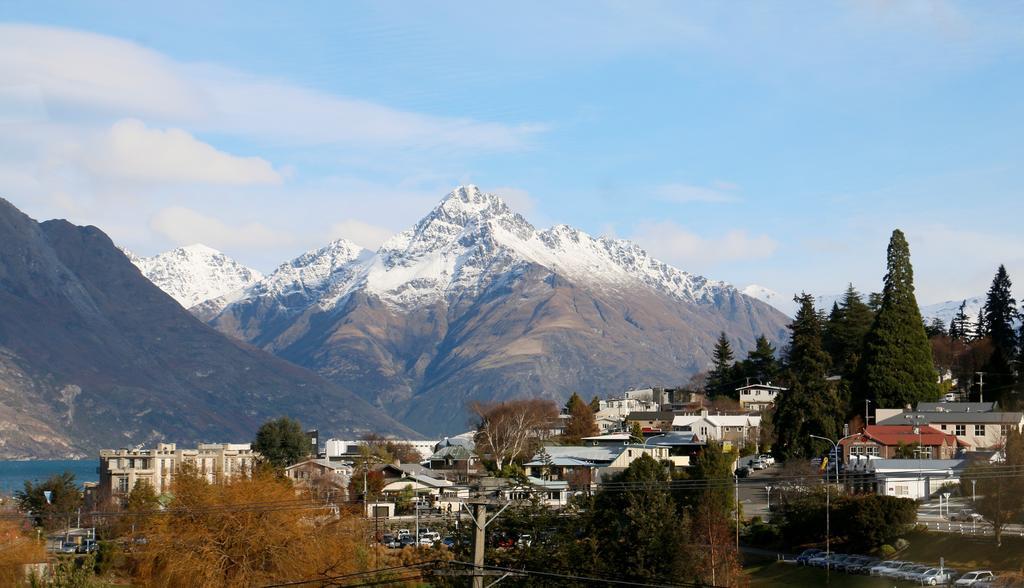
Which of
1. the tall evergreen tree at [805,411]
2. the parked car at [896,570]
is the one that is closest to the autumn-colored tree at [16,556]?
the parked car at [896,570]

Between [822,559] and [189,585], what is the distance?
3398 centimetres

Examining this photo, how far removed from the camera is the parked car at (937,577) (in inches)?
2616

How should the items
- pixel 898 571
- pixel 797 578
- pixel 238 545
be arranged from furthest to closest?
1. pixel 797 578
2. pixel 898 571
3. pixel 238 545

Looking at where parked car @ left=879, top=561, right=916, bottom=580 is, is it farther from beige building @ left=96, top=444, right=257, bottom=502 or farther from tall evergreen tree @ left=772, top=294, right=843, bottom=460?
beige building @ left=96, top=444, right=257, bottom=502

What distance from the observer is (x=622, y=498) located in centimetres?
7644

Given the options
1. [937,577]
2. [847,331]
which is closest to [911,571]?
[937,577]

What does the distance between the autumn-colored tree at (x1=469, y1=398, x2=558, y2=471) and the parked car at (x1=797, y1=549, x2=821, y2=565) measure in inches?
1959

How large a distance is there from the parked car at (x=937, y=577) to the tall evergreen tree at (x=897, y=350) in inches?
1720

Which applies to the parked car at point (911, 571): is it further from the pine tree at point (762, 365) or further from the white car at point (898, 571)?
the pine tree at point (762, 365)

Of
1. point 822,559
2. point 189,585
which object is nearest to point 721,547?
point 822,559

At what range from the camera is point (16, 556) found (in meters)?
73.2

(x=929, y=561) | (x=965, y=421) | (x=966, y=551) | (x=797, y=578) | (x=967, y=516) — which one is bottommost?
(x=797, y=578)

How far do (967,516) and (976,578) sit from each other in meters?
15.3

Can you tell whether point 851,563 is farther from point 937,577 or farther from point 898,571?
point 937,577
